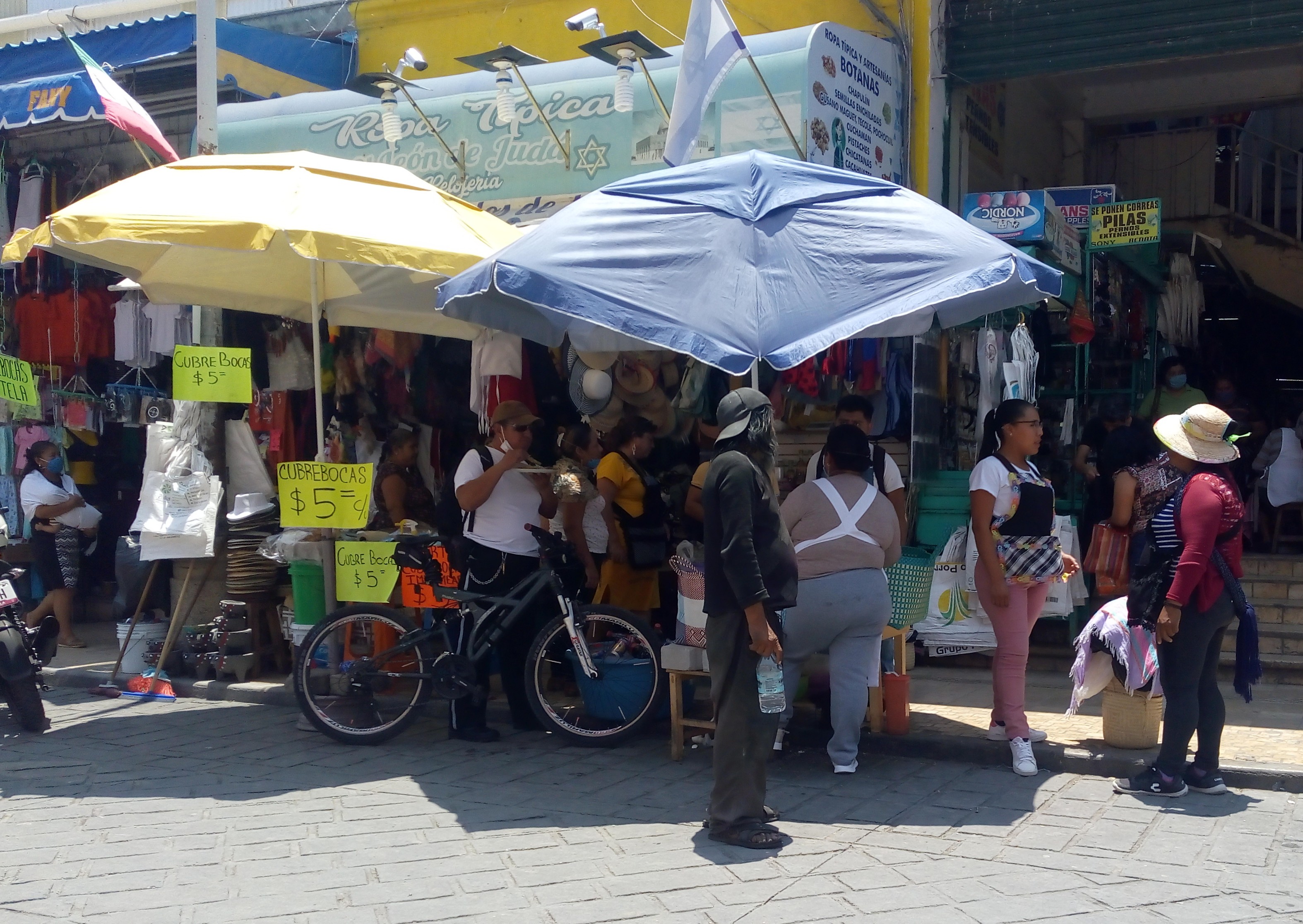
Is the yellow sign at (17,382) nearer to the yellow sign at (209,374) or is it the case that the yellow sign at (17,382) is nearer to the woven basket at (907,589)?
the yellow sign at (209,374)

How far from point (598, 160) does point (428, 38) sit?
3.25 m

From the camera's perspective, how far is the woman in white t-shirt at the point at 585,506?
7387mm

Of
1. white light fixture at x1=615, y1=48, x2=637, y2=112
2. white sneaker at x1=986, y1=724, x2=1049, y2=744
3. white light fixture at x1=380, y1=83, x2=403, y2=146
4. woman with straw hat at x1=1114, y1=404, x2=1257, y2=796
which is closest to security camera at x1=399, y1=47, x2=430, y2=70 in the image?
white light fixture at x1=380, y1=83, x2=403, y2=146

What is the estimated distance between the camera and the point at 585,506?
756 centimetres

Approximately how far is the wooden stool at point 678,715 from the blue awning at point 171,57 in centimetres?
684

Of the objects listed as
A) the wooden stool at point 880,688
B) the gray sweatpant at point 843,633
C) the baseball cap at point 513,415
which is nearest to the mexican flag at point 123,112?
the baseball cap at point 513,415

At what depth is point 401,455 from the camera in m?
8.74

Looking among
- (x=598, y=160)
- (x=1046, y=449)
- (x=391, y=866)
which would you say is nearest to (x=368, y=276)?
(x=598, y=160)

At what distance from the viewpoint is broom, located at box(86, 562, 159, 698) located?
863 centimetres

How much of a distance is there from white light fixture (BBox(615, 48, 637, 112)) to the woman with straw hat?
4748 millimetres

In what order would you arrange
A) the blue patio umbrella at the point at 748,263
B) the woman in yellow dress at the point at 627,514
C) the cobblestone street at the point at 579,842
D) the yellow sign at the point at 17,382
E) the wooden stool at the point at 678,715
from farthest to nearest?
the yellow sign at the point at 17,382
the woman in yellow dress at the point at 627,514
the wooden stool at the point at 678,715
the blue patio umbrella at the point at 748,263
the cobblestone street at the point at 579,842

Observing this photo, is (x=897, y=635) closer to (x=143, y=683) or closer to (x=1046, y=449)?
(x=1046, y=449)

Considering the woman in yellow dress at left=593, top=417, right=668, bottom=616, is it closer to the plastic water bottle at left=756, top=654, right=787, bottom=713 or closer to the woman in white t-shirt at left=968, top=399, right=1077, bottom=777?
the woman in white t-shirt at left=968, top=399, right=1077, bottom=777

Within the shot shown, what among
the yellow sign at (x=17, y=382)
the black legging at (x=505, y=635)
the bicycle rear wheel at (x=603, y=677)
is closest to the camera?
the bicycle rear wheel at (x=603, y=677)
